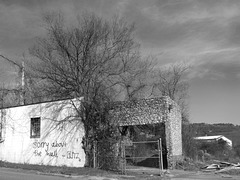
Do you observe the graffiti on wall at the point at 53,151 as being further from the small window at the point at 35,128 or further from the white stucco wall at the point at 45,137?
the small window at the point at 35,128

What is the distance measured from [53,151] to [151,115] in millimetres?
7014

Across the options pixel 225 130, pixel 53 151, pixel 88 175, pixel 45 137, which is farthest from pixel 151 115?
pixel 225 130

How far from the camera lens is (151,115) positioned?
20938 millimetres

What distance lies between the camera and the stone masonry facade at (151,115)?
20.6 m

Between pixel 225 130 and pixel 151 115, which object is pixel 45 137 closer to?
pixel 151 115

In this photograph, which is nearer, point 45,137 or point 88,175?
point 88,175

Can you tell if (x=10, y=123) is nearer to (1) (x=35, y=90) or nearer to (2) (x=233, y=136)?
(1) (x=35, y=90)

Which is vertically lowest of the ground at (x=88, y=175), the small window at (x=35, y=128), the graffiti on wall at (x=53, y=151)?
the ground at (x=88, y=175)

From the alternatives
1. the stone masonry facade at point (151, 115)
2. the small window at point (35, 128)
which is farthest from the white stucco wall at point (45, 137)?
the stone masonry facade at point (151, 115)

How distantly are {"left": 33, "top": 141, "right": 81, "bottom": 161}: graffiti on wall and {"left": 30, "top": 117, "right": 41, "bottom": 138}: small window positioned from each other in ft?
2.13

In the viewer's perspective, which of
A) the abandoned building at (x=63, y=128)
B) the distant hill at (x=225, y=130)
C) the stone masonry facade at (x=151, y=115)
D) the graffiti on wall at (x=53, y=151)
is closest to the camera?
the graffiti on wall at (x=53, y=151)

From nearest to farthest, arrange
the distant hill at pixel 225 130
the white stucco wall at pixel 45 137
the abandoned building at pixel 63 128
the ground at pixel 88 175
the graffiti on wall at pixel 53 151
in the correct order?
the ground at pixel 88 175 → the graffiti on wall at pixel 53 151 → the white stucco wall at pixel 45 137 → the abandoned building at pixel 63 128 → the distant hill at pixel 225 130

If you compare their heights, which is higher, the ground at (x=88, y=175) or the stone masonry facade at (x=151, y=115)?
the stone masonry facade at (x=151, y=115)

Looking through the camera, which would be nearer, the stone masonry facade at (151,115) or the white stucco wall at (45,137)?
the white stucco wall at (45,137)
